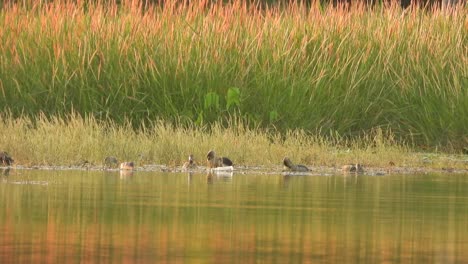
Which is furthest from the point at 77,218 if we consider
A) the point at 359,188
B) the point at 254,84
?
the point at 254,84

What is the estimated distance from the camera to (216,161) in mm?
12594

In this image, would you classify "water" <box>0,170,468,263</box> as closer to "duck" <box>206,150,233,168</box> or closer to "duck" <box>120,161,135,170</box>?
"duck" <box>120,161,135,170</box>

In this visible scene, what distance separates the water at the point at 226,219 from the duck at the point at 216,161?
774 millimetres

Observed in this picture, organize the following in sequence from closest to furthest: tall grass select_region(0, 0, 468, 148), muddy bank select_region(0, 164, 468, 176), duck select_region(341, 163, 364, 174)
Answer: muddy bank select_region(0, 164, 468, 176) < duck select_region(341, 163, 364, 174) < tall grass select_region(0, 0, 468, 148)

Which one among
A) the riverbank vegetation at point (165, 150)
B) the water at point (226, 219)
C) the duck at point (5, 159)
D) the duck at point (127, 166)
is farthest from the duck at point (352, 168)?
the duck at point (5, 159)

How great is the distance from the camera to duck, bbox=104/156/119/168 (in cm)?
1248

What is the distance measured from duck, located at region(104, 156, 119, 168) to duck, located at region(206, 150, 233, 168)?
0.84 meters

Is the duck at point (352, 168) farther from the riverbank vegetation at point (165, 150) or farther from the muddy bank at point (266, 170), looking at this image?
the riverbank vegetation at point (165, 150)

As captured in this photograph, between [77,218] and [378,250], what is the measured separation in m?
1.96

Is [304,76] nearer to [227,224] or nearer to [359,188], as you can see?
[359,188]

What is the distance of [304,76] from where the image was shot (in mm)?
17266

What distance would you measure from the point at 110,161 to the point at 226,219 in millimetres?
4570

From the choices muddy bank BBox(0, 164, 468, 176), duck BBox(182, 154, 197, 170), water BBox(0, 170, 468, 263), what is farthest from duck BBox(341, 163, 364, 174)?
duck BBox(182, 154, 197, 170)

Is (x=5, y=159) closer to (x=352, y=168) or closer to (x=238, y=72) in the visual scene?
(x=352, y=168)
